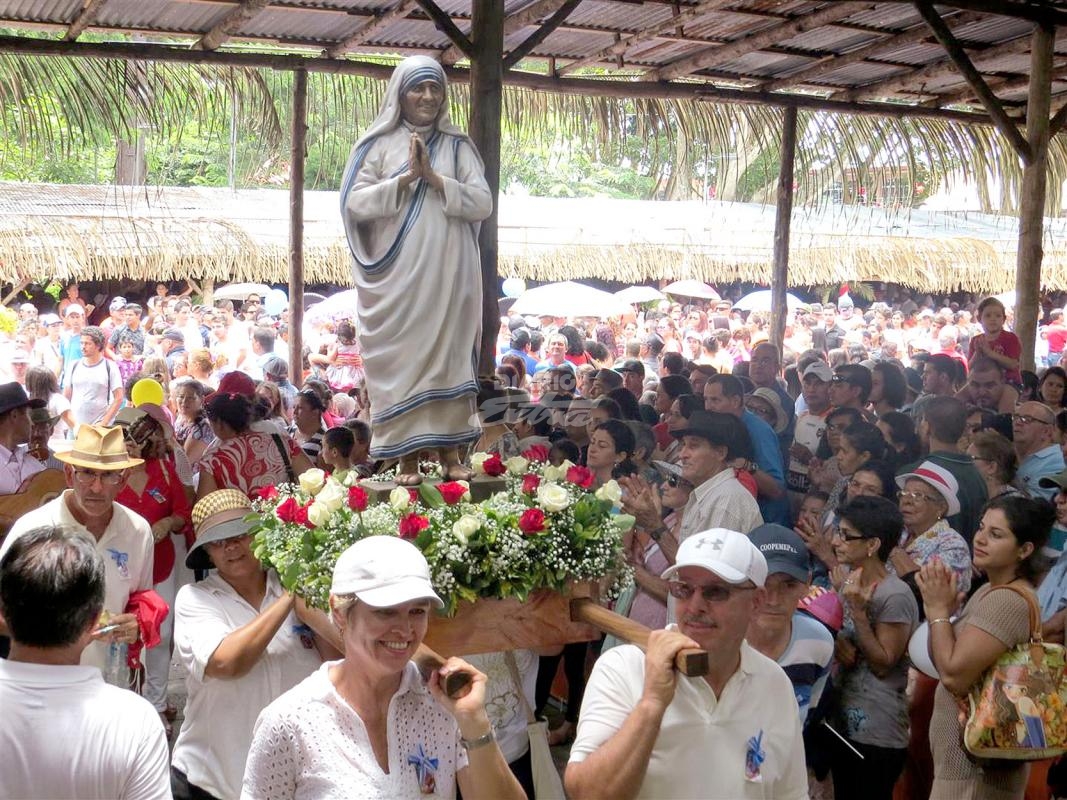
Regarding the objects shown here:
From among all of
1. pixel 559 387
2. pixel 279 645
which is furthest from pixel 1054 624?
pixel 559 387

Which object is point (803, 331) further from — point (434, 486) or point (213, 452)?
point (434, 486)

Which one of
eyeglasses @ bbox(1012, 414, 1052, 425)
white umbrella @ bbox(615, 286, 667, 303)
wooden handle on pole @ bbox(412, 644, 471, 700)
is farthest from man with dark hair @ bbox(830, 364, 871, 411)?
white umbrella @ bbox(615, 286, 667, 303)

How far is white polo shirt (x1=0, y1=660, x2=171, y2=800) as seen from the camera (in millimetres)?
2564

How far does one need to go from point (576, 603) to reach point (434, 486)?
61cm

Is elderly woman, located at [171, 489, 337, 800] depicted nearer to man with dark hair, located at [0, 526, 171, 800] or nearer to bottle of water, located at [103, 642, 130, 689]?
bottle of water, located at [103, 642, 130, 689]

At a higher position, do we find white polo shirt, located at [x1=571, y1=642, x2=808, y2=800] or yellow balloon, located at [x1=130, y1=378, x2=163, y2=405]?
yellow balloon, located at [x1=130, y1=378, x2=163, y2=405]

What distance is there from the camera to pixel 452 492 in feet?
12.6

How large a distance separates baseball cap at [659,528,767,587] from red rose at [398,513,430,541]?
0.80 metres

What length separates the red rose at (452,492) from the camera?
150 inches

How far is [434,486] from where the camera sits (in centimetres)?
386

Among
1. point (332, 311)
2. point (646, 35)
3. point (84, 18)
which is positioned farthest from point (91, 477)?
point (332, 311)

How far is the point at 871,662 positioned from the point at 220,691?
2.31 m

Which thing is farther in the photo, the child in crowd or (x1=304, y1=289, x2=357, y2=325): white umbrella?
(x1=304, y1=289, x2=357, y2=325): white umbrella

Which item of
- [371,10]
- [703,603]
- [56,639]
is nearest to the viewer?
[56,639]
